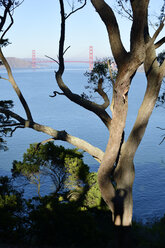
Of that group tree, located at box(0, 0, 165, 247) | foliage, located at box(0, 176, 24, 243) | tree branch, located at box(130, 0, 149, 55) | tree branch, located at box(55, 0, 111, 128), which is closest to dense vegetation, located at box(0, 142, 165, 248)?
foliage, located at box(0, 176, 24, 243)

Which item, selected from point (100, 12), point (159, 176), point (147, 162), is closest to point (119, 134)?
point (100, 12)

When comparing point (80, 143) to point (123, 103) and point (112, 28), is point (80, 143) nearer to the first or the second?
point (123, 103)

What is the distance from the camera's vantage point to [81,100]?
282 inches

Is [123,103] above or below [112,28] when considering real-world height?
below

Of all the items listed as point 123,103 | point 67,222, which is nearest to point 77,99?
point 123,103

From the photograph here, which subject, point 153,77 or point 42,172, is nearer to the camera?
point 153,77

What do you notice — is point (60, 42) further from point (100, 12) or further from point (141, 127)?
point (141, 127)

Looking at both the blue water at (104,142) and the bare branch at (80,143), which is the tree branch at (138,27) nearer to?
the bare branch at (80,143)

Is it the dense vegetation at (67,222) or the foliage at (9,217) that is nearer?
the foliage at (9,217)

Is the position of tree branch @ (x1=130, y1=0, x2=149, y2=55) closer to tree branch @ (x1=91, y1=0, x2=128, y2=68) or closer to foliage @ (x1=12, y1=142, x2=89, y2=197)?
tree branch @ (x1=91, y1=0, x2=128, y2=68)

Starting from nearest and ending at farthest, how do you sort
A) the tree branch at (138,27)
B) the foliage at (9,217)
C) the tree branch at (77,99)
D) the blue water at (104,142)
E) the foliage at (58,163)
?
1. the tree branch at (138,27)
2. the tree branch at (77,99)
3. the foliage at (9,217)
4. the foliage at (58,163)
5. the blue water at (104,142)

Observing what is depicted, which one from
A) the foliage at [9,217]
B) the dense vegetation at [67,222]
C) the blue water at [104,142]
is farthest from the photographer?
the blue water at [104,142]

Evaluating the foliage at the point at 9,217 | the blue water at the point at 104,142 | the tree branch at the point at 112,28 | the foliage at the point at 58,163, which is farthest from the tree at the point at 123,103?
the blue water at the point at 104,142

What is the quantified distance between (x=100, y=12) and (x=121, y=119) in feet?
6.80
